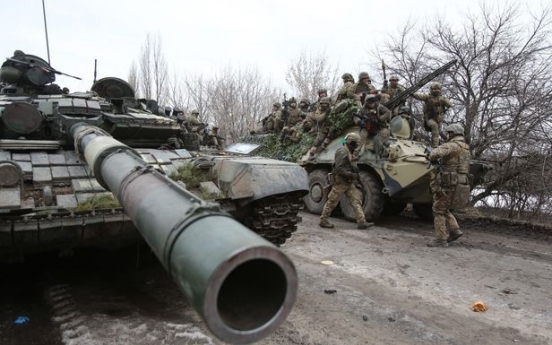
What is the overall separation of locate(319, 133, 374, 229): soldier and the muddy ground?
1.49 meters

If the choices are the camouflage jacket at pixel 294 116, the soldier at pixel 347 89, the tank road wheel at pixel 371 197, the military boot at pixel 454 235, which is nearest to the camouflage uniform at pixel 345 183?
the tank road wheel at pixel 371 197

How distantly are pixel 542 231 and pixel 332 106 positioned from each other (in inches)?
191

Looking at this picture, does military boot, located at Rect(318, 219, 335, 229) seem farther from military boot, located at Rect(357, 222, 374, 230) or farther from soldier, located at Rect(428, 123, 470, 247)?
soldier, located at Rect(428, 123, 470, 247)

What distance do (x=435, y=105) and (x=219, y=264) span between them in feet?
29.6

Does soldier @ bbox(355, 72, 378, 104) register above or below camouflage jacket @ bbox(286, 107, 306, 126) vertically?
above

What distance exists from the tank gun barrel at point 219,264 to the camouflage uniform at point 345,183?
20.6ft

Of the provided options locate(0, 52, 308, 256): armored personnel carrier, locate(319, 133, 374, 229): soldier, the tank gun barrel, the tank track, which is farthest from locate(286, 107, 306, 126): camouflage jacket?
the tank gun barrel

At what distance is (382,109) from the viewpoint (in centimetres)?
928

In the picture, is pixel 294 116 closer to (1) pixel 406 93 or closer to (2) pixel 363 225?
(1) pixel 406 93

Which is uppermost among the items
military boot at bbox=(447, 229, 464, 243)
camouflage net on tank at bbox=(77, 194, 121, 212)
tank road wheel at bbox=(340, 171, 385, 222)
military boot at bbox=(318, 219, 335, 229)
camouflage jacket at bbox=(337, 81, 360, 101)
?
camouflage jacket at bbox=(337, 81, 360, 101)

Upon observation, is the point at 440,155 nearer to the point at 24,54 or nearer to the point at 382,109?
the point at 382,109

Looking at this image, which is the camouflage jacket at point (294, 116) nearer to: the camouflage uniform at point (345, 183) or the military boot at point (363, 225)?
the camouflage uniform at point (345, 183)

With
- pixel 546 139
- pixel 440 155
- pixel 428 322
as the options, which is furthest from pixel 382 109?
pixel 428 322

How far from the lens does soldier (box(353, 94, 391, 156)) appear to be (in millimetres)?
9016
